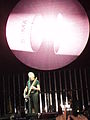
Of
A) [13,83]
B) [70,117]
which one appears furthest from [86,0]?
[70,117]

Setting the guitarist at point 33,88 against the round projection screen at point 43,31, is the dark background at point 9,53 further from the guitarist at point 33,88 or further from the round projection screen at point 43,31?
the guitarist at point 33,88

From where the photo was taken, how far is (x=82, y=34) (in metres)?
3.72

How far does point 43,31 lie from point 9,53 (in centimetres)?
78

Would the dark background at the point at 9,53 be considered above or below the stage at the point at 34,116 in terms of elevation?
above

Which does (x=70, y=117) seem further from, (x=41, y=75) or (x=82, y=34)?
(x=41, y=75)

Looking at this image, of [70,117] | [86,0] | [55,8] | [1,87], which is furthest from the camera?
[1,87]

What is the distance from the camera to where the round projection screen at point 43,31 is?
371cm

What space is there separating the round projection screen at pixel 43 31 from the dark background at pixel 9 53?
0.34 meters

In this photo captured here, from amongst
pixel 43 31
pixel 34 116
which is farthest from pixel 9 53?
pixel 34 116

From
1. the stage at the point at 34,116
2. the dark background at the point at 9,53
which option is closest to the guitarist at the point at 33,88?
the stage at the point at 34,116

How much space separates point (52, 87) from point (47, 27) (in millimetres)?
1171

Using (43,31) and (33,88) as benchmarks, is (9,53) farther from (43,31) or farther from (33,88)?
(33,88)

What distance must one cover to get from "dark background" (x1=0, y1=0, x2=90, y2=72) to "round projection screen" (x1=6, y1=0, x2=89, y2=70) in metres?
0.34

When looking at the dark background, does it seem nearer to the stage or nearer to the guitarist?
the guitarist
